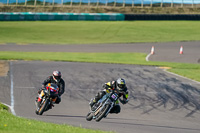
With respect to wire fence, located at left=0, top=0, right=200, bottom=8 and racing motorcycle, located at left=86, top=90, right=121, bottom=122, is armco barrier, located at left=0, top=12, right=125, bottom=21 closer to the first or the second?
wire fence, located at left=0, top=0, right=200, bottom=8

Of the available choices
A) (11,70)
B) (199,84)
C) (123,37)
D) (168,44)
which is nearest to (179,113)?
(199,84)

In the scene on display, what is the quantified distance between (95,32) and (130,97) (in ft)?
131

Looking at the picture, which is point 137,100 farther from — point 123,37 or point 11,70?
point 123,37

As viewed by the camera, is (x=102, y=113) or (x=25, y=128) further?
(x=102, y=113)

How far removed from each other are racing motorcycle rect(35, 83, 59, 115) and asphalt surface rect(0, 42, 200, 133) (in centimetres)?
34

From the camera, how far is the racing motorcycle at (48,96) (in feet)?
50.4

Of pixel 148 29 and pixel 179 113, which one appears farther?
pixel 148 29

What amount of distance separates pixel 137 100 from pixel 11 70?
33.5 ft

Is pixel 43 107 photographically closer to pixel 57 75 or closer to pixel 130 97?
pixel 57 75

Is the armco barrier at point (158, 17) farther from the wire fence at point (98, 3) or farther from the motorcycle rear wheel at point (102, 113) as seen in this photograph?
the motorcycle rear wheel at point (102, 113)

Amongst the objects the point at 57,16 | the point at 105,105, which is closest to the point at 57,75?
the point at 105,105

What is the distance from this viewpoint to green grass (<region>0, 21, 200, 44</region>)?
5384cm

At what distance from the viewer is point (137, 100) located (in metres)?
19.4

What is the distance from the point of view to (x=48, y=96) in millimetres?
15359
